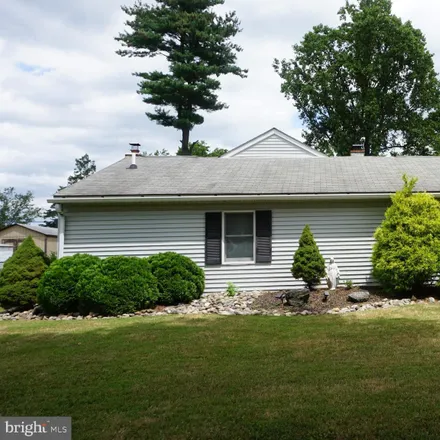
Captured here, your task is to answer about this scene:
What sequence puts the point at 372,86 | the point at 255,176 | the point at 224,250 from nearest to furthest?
the point at 224,250 → the point at 255,176 → the point at 372,86

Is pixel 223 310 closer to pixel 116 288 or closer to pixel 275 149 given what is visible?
pixel 116 288

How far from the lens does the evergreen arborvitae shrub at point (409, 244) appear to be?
27.9 ft

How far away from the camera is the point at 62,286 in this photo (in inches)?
331

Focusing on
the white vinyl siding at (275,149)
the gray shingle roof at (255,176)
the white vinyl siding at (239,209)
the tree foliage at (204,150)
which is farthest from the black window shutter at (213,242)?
the tree foliage at (204,150)

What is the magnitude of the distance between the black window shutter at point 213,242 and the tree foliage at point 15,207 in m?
54.3

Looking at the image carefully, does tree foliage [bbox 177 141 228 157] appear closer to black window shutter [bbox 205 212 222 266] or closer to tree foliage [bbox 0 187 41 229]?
black window shutter [bbox 205 212 222 266]

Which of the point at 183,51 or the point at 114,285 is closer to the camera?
the point at 114,285

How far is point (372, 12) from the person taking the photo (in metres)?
28.6

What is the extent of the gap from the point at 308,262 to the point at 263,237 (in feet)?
4.42

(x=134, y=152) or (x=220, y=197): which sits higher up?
(x=134, y=152)

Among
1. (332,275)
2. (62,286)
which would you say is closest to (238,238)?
(332,275)

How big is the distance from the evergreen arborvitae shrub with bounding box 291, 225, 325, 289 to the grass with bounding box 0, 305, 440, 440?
8.24ft

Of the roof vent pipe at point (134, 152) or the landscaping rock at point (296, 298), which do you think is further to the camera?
Answer: the roof vent pipe at point (134, 152)

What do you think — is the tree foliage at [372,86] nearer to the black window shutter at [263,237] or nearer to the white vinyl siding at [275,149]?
the white vinyl siding at [275,149]
